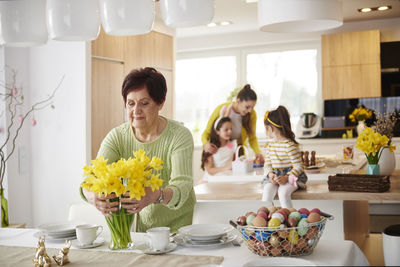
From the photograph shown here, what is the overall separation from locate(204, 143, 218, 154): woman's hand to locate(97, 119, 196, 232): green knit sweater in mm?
1962

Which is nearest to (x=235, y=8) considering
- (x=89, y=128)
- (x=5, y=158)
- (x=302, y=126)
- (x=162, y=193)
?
(x=302, y=126)

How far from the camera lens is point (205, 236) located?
1653 mm

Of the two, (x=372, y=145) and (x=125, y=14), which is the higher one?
(x=125, y=14)

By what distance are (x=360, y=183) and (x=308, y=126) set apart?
151 inches

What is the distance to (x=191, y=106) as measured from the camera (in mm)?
7781

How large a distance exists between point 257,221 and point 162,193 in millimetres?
453

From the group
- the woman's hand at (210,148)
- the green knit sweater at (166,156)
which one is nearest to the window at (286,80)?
the woman's hand at (210,148)

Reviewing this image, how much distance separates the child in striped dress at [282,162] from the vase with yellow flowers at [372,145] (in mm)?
476

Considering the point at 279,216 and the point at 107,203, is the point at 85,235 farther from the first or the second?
the point at 279,216

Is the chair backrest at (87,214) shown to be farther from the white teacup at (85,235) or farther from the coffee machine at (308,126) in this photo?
the coffee machine at (308,126)

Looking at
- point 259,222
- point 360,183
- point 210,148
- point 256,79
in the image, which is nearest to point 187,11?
point 259,222

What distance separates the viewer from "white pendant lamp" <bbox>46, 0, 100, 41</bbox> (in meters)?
1.38

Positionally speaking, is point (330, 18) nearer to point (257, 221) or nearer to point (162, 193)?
point (257, 221)

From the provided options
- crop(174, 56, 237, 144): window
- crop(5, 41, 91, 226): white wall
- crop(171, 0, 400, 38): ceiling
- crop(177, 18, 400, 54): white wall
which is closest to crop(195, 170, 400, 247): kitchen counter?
crop(5, 41, 91, 226): white wall
